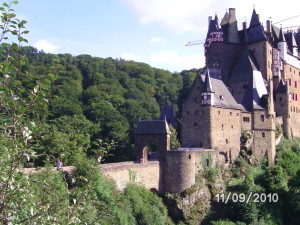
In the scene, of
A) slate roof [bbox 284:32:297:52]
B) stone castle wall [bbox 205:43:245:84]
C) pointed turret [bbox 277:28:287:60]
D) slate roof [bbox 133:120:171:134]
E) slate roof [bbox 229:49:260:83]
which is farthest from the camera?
slate roof [bbox 284:32:297:52]

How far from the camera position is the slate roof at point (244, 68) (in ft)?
145

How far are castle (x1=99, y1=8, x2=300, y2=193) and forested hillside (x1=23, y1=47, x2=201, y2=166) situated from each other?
5259 millimetres

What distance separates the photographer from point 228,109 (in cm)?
3734

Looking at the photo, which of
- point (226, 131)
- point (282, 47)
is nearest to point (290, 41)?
point (282, 47)

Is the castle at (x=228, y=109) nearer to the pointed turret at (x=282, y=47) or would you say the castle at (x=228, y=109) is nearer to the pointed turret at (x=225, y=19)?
the pointed turret at (x=282, y=47)

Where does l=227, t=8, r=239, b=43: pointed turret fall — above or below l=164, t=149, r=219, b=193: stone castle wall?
above

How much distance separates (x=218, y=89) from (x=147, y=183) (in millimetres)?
12524

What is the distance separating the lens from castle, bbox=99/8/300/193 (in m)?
31.9

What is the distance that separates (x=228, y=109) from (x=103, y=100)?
1196 inches

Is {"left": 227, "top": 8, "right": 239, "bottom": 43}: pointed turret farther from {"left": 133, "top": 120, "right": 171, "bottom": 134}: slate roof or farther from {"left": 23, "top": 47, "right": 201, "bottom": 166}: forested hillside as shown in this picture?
{"left": 133, "top": 120, "right": 171, "bottom": 134}: slate roof

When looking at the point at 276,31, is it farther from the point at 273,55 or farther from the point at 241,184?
the point at 241,184

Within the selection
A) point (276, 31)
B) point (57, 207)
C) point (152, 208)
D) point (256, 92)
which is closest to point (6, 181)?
point (57, 207)

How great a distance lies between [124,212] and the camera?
26047mm
